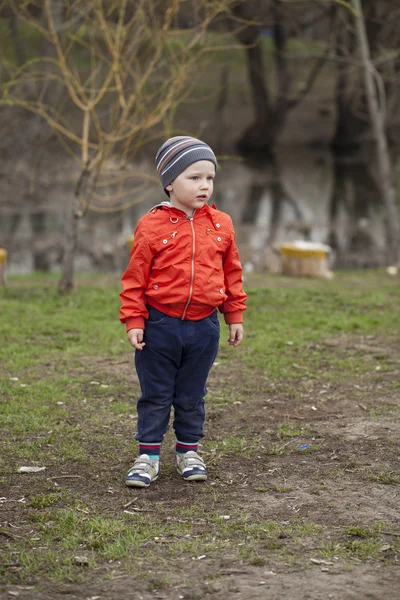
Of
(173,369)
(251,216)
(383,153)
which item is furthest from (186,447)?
(251,216)

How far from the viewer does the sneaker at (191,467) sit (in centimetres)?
396

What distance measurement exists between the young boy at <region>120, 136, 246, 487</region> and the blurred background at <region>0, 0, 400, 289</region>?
11.5ft

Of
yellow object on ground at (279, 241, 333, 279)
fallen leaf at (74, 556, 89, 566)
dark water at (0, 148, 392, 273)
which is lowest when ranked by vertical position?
fallen leaf at (74, 556, 89, 566)

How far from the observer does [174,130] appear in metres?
7.86

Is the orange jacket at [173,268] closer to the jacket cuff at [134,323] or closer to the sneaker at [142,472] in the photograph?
the jacket cuff at [134,323]

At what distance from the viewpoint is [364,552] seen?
319cm

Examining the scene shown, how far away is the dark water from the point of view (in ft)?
49.7

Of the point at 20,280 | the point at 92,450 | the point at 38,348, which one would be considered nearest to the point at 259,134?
Result: the point at 20,280

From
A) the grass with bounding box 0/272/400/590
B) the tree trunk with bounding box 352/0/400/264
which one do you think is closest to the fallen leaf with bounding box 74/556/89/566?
the grass with bounding box 0/272/400/590

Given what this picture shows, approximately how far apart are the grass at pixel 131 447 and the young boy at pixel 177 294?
12.5 inches

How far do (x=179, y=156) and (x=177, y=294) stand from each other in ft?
1.94

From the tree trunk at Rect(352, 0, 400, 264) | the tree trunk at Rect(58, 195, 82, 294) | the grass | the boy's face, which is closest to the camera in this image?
the grass

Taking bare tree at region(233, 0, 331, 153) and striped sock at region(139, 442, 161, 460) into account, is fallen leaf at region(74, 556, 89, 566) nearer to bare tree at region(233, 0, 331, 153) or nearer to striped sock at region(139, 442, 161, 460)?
striped sock at region(139, 442, 161, 460)

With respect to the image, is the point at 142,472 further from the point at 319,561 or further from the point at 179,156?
the point at 179,156
